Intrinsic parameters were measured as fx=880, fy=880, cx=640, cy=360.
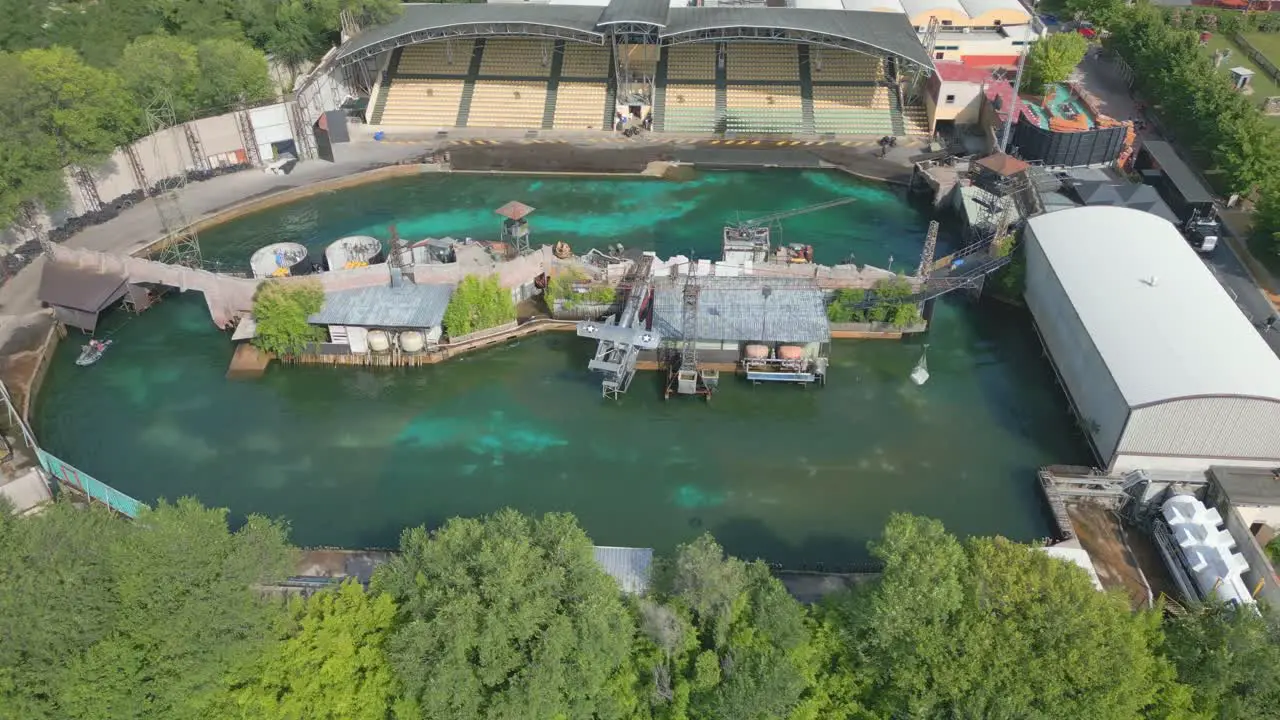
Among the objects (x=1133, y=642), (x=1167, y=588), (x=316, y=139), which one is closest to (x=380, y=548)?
(x=1133, y=642)

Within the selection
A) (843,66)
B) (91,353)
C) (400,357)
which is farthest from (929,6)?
(91,353)

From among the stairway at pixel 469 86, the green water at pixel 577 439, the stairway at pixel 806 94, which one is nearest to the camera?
the green water at pixel 577 439

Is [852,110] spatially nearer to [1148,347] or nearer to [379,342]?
[1148,347]

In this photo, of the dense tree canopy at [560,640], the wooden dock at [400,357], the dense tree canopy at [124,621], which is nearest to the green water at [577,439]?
the wooden dock at [400,357]

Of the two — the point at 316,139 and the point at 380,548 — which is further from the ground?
the point at 316,139

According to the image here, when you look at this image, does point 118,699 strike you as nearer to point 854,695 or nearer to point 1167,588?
point 854,695

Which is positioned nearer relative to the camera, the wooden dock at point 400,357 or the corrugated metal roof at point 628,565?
the corrugated metal roof at point 628,565

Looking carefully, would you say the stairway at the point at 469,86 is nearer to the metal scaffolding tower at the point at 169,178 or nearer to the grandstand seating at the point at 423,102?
the grandstand seating at the point at 423,102
